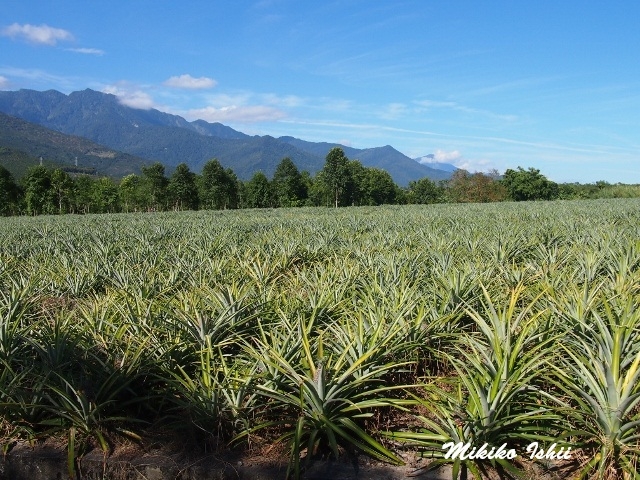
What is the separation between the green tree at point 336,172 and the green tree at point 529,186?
29.2m

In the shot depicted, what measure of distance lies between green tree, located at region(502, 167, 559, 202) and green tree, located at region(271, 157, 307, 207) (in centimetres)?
3460

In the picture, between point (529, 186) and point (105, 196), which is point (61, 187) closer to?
point (105, 196)

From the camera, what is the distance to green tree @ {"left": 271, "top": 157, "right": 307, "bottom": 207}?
6656 cm

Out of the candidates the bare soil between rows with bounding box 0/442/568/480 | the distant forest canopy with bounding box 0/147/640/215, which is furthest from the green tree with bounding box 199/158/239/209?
the bare soil between rows with bounding box 0/442/568/480

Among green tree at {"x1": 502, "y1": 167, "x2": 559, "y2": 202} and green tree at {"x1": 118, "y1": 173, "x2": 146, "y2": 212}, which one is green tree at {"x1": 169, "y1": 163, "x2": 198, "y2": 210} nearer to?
green tree at {"x1": 118, "y1": 173, "x2": 146, "y2": 212}

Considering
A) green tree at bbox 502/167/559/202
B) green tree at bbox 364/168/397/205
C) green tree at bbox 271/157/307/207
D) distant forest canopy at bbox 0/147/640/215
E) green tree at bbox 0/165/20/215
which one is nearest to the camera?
green tree at bbox 0/165/20/215

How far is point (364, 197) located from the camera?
75.1 meters

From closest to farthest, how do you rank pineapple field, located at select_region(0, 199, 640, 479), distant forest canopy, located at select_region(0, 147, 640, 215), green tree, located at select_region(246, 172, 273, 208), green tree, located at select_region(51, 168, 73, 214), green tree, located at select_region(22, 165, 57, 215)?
pineapple field, located at select_region(0, 199, 640, 479), green tree, located at select_region(22, 165, 57, 215), green tree, located at select_region(51, 168, 73, 214), distant forest canopy, located at select_region(0, 147, 640, 215), green tree, located at select_region(246, 172, 273, 208)

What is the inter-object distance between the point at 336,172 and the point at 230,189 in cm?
1562

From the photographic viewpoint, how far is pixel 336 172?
6362 cm

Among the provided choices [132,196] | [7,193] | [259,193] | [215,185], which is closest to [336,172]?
[259,193]

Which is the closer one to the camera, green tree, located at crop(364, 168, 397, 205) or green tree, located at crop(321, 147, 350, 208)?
green tree, located at crop(321, 147, 350, 208)

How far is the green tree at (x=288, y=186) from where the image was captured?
66.6m

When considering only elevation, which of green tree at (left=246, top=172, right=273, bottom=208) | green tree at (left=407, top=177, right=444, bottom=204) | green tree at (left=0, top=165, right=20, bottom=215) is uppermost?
green tree at (left=407, top=177, right=444, bottom=204)
